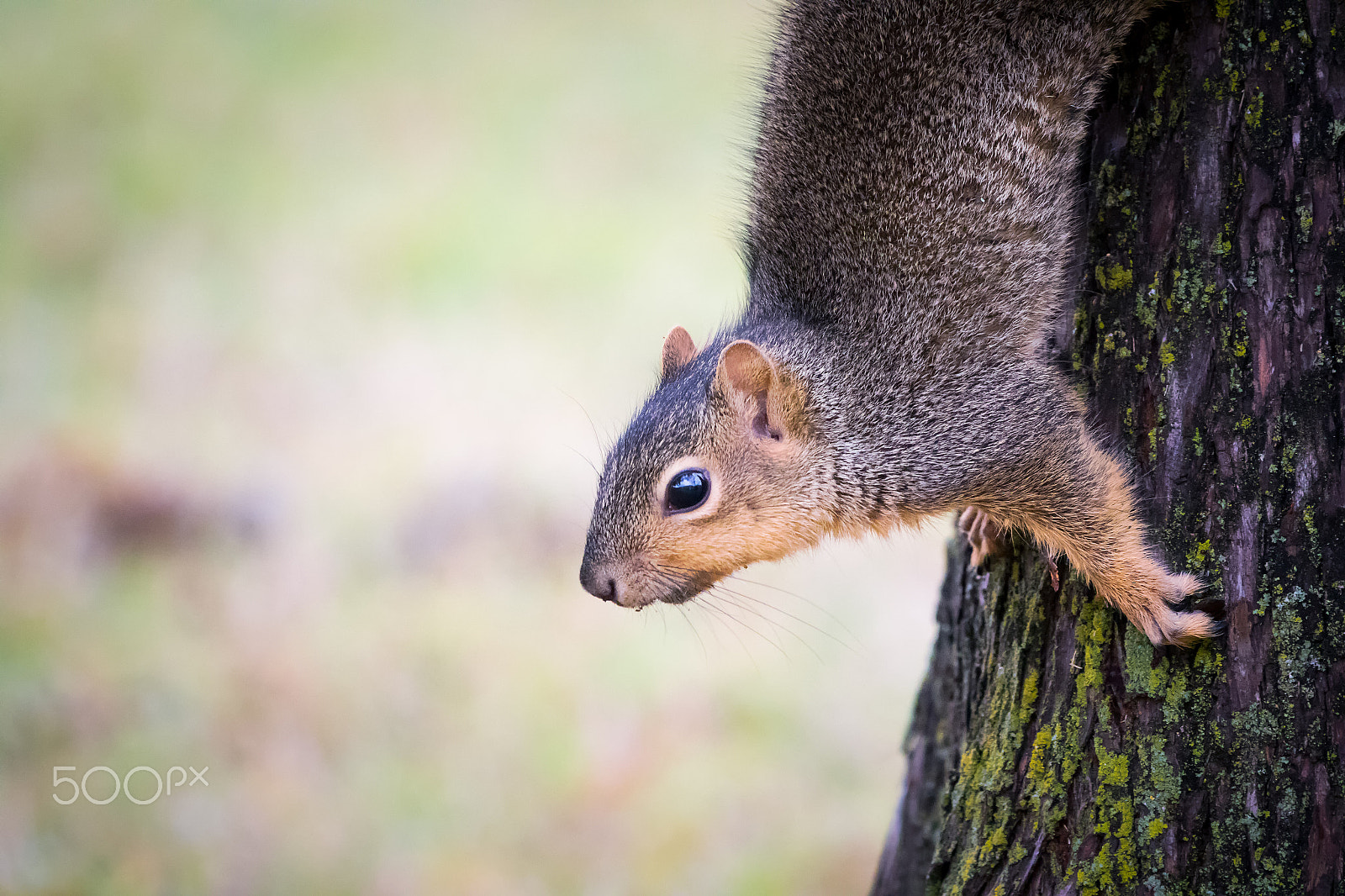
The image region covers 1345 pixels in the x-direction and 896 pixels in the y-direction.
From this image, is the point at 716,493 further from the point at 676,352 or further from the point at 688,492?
the point at 676,352

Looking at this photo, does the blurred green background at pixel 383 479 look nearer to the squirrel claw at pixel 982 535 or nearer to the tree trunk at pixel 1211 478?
the squirrel claw at pixel 982 535

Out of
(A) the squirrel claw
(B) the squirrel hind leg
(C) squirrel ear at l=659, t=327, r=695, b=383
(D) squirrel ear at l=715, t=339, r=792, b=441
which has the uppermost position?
(C) squirrel ear at l=659, t=327, r=695, b=383

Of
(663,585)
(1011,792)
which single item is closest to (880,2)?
(663,585)

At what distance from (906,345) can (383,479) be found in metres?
2.59

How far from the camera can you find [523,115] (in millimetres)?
4762

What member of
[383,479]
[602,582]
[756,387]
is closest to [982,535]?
[756,387]

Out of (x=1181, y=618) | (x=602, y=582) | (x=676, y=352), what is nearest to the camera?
(x=1181, y=618)

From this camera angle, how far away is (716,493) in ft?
7.19

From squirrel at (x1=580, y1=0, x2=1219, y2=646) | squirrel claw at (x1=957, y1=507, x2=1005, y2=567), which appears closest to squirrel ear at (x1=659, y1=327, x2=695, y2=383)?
squirrel at (x1=580, y1=0, x2=1219, y2=646)

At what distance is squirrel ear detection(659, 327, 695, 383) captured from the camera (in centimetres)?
262

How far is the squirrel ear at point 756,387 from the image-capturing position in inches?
84.7

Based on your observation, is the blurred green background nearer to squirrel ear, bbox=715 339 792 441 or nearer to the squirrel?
the squirrel

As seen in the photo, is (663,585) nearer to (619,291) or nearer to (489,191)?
(619,291)

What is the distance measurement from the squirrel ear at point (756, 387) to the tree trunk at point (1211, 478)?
646mm
